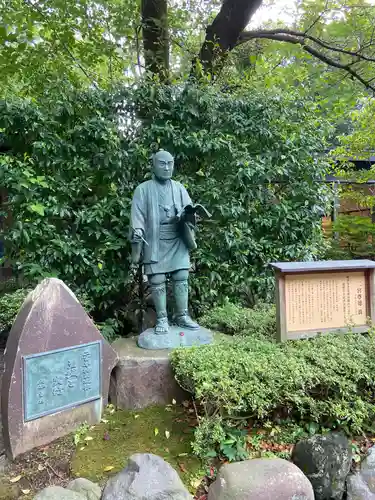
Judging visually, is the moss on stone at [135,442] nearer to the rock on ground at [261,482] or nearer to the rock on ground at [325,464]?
the rock on ground at [261,482]

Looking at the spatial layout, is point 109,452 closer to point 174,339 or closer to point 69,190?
point 174,339

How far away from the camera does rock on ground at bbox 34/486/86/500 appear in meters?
2.32

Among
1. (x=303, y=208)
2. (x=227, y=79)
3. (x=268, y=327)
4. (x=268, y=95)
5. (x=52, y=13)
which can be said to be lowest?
(x=268, y=327)

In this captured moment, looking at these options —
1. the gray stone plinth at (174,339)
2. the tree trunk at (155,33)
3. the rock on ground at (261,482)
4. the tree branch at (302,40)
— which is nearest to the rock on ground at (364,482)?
the rock on ground at (261,482)

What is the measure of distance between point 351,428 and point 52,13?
8.11 metres

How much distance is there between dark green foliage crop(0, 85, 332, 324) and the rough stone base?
162 centimetres

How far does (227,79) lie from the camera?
6406mm

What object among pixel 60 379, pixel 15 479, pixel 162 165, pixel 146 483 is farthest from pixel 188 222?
pixel 15 479

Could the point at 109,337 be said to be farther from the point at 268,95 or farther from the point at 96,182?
the point at 268,95

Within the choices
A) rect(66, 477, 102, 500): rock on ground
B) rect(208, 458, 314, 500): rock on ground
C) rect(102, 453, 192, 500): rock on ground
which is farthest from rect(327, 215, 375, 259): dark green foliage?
rect(66, 477, 102, 500): rock on ground

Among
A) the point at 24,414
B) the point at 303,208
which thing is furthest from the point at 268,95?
the point at 24,414

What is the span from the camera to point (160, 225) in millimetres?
4086

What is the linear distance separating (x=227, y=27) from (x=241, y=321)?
5355 millimetres

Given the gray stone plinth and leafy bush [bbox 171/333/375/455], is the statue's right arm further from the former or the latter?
leafy bush [bbox 171/333/375/455]
